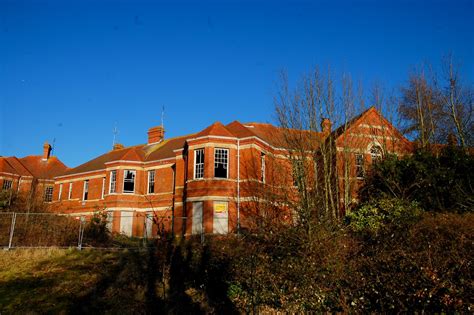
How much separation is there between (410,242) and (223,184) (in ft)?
49.6

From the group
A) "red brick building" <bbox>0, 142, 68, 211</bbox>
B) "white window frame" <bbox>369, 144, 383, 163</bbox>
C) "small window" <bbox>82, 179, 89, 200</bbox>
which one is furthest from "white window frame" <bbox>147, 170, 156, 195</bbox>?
"white window frame" <bbox>369, 144, 383, 163</bbox>

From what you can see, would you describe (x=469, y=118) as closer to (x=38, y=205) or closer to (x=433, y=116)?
(x=433, y=116)

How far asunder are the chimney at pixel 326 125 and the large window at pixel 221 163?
8.09 m

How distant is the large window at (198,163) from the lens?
25242mm

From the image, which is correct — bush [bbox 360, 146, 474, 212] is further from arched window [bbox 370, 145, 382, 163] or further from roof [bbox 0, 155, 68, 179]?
roof [bbox 0, 155, 68, 179]

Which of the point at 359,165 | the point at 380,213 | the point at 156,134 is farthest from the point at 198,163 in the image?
the point at 156,134

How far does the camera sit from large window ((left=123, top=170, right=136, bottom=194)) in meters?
31.4

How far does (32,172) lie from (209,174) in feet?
95.5

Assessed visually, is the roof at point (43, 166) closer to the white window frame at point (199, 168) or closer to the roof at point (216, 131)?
the white window frame at point (199, 168)

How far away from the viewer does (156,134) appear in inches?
1502

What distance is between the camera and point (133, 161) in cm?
3192

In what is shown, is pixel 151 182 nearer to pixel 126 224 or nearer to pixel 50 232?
pixel 126 224

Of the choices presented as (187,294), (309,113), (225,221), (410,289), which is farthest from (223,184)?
(410,289)

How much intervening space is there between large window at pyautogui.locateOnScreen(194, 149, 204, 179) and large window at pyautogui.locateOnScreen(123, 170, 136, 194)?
8.79 m
